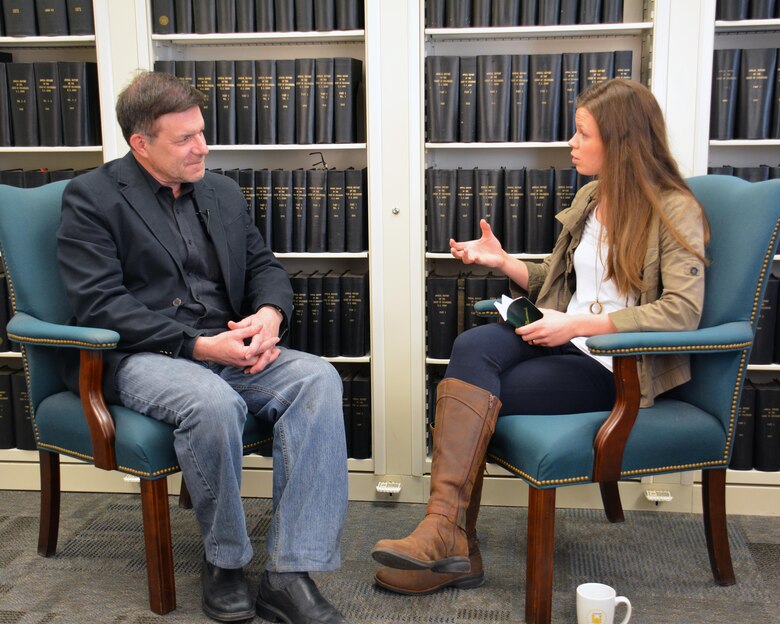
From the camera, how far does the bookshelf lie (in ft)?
8.43

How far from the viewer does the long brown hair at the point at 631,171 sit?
6.95 feet

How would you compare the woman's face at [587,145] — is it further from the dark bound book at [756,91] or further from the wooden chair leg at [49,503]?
the wooden chair leg at [49,503]

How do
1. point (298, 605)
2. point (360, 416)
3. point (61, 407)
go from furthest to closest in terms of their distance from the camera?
point (360, 416)
point (61, 407)
point (298, 605)

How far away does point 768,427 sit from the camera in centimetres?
270

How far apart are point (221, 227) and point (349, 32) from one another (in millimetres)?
785

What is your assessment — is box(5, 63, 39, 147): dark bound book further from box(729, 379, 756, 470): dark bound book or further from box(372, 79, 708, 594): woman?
box(729, 379, 756, 470): dark bound book

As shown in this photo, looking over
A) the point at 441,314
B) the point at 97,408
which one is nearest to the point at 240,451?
the point at 97,408

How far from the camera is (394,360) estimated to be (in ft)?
9.19

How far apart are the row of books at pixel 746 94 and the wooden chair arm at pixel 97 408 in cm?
187

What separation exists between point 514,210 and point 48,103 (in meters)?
1.52

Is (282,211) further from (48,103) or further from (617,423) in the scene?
(617,423)

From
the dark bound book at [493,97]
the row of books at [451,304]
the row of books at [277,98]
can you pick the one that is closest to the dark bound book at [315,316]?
the row of books at [451,304]

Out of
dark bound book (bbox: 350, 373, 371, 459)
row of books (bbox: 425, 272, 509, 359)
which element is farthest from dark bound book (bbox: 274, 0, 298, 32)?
dark bound book (bbox: 350, 373, 371, 459)


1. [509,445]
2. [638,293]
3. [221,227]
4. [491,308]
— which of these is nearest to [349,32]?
[221,227]
